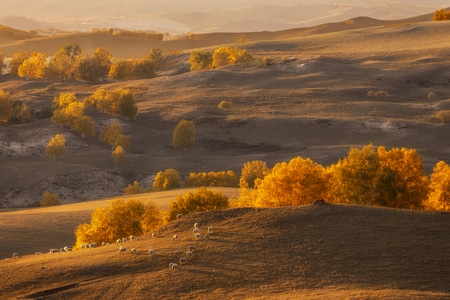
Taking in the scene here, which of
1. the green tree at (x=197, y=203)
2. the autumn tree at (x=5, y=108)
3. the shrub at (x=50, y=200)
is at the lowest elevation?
the shrub at (x=50, y=200)

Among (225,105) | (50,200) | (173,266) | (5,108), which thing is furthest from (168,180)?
(173,266)

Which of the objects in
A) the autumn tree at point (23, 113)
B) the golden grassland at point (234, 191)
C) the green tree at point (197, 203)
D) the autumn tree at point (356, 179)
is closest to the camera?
the golden grassland at point (234, 191)

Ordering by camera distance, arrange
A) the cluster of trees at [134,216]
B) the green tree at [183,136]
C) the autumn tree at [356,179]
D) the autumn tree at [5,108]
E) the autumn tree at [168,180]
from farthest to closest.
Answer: the autumn tree at [5,108] → the green tree at [183,136] → the autumn tree at [168,180] → the autumn tree at [356,179] → the cluster of trees at [134,216]

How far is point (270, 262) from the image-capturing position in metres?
42.6

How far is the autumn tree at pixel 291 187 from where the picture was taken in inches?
2655

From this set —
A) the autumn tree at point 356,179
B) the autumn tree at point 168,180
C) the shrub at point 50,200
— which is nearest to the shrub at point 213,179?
the autumn tree at point 168,180

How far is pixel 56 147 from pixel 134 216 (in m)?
74.2

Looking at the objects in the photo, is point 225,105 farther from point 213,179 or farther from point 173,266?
point 173,266

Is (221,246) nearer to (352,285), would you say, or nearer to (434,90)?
(352,285)

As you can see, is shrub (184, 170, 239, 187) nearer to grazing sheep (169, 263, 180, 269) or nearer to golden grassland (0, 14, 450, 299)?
golden grassland (0, 14, 450, 299)

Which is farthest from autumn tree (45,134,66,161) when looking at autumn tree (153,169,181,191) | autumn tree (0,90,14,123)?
autumn tree (0,90,14,123)

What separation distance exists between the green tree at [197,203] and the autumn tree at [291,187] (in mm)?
4754

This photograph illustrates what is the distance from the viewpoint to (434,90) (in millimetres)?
174500

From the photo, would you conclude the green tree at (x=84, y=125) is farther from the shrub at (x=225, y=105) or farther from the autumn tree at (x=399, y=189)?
the autumn tree at (x=399, y=189)
